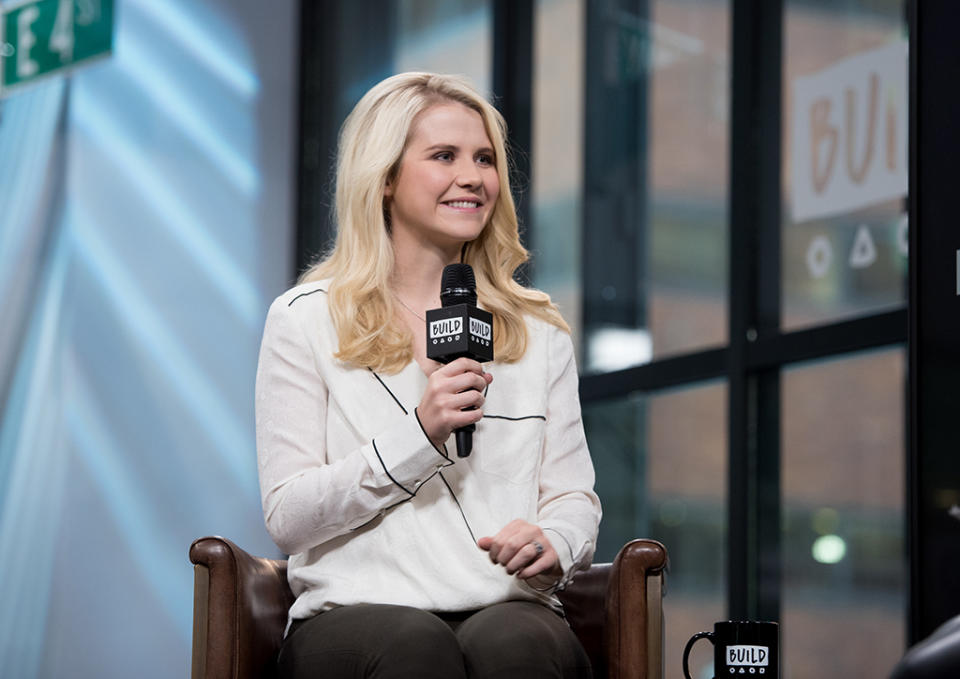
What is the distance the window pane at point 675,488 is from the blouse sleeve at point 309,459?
6.56 ft

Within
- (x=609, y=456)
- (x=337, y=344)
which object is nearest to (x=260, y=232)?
(x=609, y=456)

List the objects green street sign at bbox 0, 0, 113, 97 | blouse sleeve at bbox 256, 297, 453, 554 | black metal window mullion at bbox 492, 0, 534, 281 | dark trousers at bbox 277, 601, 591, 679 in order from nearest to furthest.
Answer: dark trousers at bbox 277, 601, 591, 679 < blouse sleeve at bbox 256, 297, 453, 554 < black metal window mullion at bbox 492, 0, 534, 281 < green street sign at bbox 0, 0, 113, 97

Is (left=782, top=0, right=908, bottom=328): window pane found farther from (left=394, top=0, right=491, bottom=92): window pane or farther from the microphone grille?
the microphone grille

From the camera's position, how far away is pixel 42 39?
4691 mm

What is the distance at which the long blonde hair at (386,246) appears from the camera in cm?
190

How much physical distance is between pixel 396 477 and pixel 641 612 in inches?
16.1

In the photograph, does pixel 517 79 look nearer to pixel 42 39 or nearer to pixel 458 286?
pixel 42 39

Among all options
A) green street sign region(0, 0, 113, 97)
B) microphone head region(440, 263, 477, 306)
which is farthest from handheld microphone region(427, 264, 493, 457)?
green street sign region(0, 0, 113, 97)

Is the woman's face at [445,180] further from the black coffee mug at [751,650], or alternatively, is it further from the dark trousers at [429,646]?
the black coffee mug at [751,650]

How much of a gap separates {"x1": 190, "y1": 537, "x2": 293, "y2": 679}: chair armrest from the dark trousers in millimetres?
82

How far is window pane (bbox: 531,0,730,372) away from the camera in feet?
12.3

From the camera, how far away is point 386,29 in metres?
5.50

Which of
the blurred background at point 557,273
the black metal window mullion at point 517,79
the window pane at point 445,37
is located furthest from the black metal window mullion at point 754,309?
the window pane at point 445,37

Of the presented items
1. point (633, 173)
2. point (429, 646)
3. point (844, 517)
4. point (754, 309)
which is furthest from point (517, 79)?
point (429, 646)
